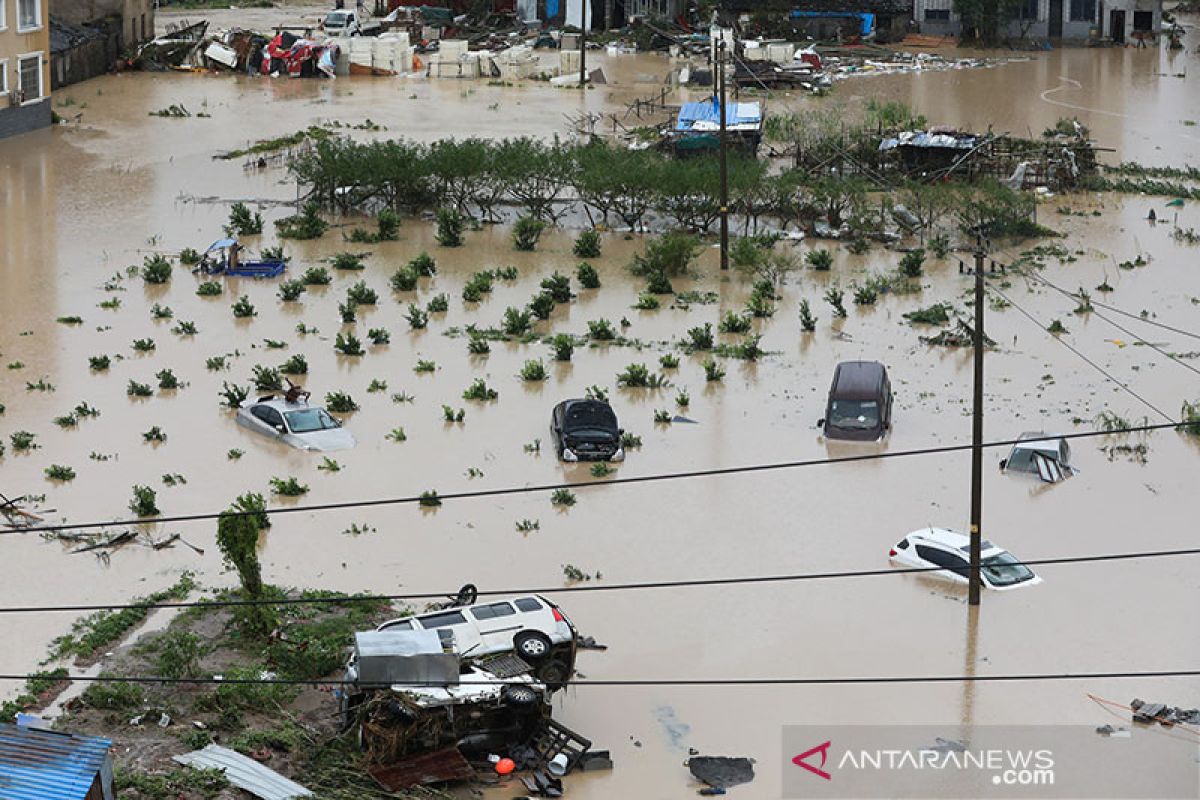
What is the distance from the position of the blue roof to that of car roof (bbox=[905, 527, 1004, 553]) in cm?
2804

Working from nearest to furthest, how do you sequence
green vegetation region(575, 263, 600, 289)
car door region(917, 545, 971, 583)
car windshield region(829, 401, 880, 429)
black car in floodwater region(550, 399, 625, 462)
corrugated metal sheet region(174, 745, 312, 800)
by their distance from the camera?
corrugated metal sheet region(174, 745, 312, 800) < car door region(917, 545, 971, 583) < black car in floodwater region(550, 399, 625, 462) < car windshield region(829, 401, 880, 429) < green vegetation region(575, 263, 600, 289)

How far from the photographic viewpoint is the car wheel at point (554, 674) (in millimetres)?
19078

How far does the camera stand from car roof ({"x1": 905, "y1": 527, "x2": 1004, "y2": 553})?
77.6 feet

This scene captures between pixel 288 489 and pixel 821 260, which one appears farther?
pixel 821 260

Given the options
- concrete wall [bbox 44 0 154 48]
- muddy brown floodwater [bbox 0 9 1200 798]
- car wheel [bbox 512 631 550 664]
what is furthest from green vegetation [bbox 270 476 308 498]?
concrete wall [bbox 44 0 154 48]

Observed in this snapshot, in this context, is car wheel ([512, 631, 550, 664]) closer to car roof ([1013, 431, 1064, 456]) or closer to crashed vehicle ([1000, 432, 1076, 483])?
crashed vehicle ([1000, 432, 1076, 483])

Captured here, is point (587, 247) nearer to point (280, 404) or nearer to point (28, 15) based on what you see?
point (280, 404)

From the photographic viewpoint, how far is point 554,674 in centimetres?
1938

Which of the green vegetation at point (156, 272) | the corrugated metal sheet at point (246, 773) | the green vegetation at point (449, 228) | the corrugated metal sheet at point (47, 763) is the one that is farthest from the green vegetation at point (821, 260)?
the corrugated metal sheet at point (47, 763)

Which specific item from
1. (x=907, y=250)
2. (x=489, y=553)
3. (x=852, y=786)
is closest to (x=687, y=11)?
(x=907, y=250)

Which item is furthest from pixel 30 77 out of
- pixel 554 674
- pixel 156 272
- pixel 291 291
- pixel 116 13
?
pixel 554 674

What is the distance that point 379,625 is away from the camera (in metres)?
21.2

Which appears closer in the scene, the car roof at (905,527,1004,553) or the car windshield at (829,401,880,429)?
the car roof at (905,527,1004,553)

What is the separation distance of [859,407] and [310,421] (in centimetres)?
863
